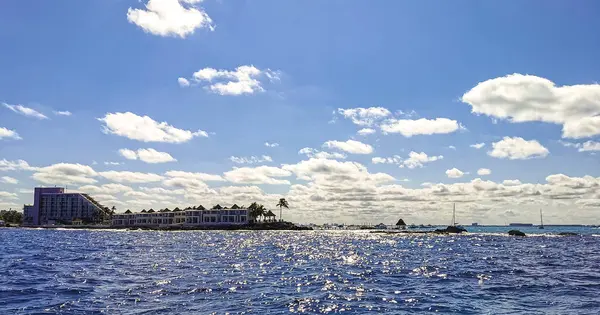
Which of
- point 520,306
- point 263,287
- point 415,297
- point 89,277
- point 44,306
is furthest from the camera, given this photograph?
point 89,277

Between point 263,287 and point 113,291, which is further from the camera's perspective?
point 263,287

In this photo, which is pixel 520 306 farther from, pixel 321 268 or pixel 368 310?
pixel 321 268

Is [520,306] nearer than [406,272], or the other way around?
[520,306]

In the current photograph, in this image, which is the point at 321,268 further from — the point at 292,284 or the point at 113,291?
the point at 113,291

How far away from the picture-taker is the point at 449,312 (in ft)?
90.7

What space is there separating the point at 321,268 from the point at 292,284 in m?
14.9

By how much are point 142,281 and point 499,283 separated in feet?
99.1

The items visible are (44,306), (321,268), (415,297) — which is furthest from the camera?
(321,268)

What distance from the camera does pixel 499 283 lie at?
40875 mm

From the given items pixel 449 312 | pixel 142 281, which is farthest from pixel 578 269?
pixel 142 281

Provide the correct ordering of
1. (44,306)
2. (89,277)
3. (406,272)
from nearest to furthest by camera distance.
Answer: (44,306) → (89,277) → (406,272)

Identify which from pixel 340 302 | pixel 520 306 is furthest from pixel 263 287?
pixel 520 306

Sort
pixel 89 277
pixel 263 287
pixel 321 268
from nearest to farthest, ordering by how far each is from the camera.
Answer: pixel 263 287 → pixel 89 277 → pixel 321 268

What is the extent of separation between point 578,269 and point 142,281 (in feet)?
154
